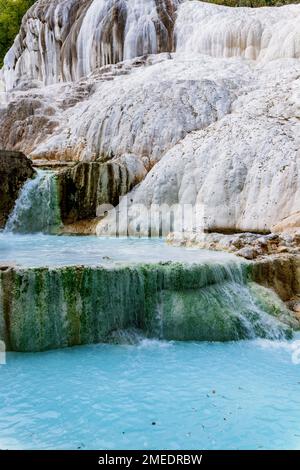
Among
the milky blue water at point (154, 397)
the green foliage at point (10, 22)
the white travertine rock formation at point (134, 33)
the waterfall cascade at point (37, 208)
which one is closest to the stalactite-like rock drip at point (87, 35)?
the white travertine rock formation at point (134, 33)

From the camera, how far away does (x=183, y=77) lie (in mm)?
17641

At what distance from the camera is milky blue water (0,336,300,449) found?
187 inches

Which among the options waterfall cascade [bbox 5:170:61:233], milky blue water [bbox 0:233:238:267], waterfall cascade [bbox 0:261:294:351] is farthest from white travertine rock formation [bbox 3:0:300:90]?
waterfall cascade [bbox 0:261:294:351]

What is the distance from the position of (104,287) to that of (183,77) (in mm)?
12051

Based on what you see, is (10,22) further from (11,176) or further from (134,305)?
(134,305)

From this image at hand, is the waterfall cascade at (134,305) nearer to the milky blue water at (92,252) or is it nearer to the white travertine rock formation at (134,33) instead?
the milky blue water at (92,252)

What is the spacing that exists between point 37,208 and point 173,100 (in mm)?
6021

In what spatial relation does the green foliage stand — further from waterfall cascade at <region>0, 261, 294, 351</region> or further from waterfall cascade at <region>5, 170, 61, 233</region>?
waterfall cascade at <region>0, 261, 294, 351</region>

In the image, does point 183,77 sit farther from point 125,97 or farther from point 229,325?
point 229,325

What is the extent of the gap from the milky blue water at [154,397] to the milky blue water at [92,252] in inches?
60.7

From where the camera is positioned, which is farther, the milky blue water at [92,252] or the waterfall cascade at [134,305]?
the milky blue water at [92,252]

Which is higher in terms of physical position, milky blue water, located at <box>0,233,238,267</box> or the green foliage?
the green foliage

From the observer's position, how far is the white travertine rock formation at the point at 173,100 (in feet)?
41.5

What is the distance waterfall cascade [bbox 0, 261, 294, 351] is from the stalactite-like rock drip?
633 inches
